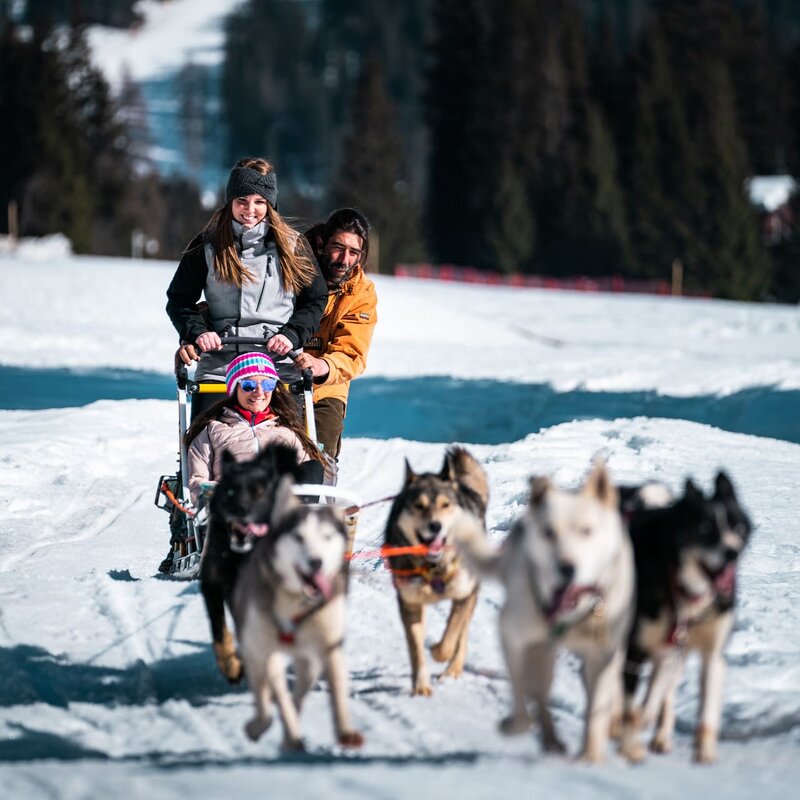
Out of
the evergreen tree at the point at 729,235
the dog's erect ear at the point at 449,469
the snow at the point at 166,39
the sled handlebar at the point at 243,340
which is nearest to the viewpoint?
the dog's erect ear at the point at 449,469

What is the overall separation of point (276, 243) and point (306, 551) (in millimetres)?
2566

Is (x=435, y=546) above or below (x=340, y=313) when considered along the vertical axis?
below

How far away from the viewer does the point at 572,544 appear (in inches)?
130

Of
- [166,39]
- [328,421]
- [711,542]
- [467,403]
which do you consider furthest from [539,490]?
[166,39]

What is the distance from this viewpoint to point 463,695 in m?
4.64

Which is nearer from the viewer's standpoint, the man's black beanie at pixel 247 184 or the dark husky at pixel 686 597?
the dark husky at pixel 686 597

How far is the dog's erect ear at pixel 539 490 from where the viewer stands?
3.41m

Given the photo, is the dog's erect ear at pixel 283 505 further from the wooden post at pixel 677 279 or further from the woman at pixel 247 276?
the wooden post at pixel 677 279

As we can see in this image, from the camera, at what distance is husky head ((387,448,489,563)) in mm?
4598

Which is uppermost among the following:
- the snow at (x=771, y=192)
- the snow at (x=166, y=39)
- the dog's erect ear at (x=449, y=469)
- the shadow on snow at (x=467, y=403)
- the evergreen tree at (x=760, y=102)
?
the snow at (x=166, y=39)

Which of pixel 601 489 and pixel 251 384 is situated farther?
pixel 251 384

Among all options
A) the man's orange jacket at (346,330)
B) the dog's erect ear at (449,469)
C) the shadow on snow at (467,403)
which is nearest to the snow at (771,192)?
the shadow on snow at (467,403)

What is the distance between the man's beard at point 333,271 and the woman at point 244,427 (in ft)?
2.98

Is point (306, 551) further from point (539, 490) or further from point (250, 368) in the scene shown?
point (250, 368)
